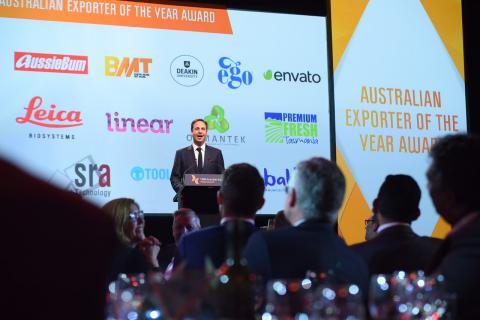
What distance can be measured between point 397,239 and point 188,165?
3380 mm

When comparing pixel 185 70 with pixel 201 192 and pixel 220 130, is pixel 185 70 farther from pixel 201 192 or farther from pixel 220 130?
pixel 201 192

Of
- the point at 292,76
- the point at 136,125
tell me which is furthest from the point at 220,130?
the point at 292,76

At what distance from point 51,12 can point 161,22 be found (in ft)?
3.00

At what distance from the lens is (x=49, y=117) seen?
5.95 meters

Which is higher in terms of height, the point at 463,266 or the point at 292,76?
the point at 292,76

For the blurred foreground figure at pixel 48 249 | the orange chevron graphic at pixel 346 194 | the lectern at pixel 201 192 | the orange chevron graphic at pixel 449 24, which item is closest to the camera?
the blurred foreground figure at pixel 48 249

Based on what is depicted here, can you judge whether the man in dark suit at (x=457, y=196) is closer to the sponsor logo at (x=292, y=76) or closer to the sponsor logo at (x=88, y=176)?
the sponsor logo at (x=88, y=176)

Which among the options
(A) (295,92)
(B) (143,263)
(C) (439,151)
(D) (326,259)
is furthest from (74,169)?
(C) (439,151)

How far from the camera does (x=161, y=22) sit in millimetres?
6336

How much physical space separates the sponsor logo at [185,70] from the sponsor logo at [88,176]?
0.98 metres

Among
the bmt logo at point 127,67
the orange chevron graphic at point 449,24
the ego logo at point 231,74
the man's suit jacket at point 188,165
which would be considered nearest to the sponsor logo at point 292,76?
the ego logo at point 231,74

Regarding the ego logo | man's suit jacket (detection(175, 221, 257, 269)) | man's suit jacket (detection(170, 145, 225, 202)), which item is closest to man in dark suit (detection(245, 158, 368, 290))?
man's suit jacket (detection(175, 221, 257, 269))

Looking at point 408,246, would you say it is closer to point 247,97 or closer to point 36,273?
Answer: point 36,273

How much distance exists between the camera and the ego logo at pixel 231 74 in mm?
6461
